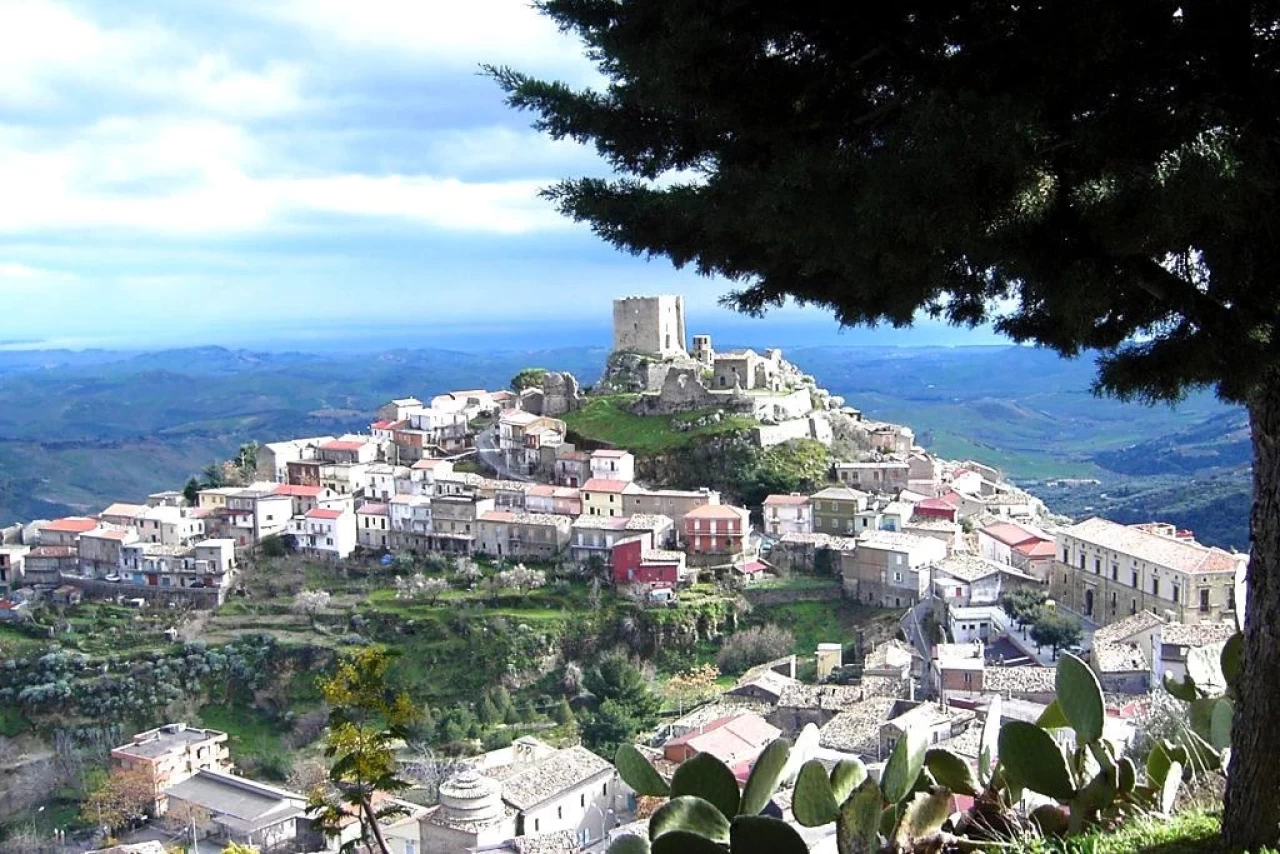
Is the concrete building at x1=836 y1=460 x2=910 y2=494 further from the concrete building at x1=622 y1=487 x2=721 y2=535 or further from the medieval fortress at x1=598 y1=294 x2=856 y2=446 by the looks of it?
the concrete building at x1=622 y1=487 x2=721 y2=535

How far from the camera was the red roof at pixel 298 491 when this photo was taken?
136 feet

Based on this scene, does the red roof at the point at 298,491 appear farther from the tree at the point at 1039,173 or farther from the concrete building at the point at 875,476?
the tree at the point at 1039,173

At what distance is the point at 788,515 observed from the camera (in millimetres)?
37000

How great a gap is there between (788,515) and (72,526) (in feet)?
92.6

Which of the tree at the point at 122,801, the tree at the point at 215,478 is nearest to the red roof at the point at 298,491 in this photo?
the tree at the point at 215,478

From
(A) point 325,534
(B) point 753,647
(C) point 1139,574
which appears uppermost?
(C) point 1139,574

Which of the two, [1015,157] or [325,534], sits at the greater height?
[1015,157]

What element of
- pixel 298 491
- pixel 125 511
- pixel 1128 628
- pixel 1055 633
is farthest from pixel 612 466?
pixel 1128 628

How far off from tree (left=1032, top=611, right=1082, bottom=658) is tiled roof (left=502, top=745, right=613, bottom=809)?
37.7 feet

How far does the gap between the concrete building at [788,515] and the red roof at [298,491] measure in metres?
17.7

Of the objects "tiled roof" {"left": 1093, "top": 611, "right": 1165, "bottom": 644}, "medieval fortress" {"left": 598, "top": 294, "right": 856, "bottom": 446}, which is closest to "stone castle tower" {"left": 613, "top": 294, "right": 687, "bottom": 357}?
"medieval fortress" {"left": 598, "top": 294, "right": 856, "bottom": 446}

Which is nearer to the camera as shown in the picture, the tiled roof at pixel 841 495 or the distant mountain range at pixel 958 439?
the tiled roof at pixel 841 495

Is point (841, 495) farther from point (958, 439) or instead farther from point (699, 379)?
point (958, 439)

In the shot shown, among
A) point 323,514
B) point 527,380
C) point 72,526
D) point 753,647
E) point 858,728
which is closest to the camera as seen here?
point 858,728
